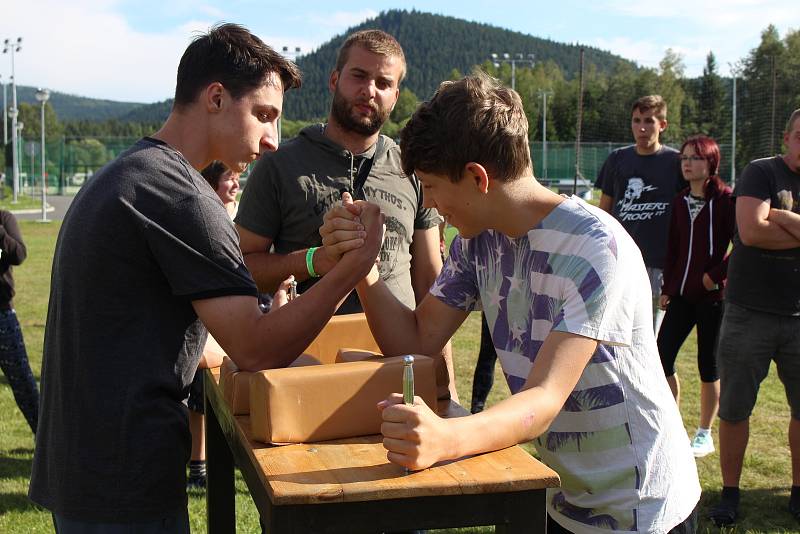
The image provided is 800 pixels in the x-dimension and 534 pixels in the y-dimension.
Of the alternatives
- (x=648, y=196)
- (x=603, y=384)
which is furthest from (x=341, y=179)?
(x=648, y=196)

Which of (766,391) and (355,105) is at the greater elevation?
(355,105)

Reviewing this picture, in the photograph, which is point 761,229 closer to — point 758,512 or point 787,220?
point 787,220

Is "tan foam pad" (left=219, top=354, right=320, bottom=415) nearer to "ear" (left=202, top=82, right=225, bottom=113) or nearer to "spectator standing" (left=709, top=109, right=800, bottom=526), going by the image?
"ear" (left=202, top=82, right=225, bottom=113)

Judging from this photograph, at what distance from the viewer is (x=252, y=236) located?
3301mm

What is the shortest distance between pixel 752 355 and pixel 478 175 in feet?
9.45

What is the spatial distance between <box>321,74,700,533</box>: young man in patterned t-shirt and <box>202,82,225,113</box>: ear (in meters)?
0.46

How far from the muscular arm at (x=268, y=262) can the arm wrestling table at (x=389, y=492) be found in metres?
1.41

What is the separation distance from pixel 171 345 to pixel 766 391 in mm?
5913

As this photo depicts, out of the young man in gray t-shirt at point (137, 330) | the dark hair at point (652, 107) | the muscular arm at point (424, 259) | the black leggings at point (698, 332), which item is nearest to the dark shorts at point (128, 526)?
the young man in gray t-shirt at point (137, 330)

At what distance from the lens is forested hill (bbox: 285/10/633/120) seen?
15538 centimetres

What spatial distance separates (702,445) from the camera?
16.9 feet

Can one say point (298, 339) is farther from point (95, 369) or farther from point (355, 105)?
point (355, 105)

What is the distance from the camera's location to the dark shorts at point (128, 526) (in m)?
1.84

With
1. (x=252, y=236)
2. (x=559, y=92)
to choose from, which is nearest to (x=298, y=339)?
(x=252, y=236)
